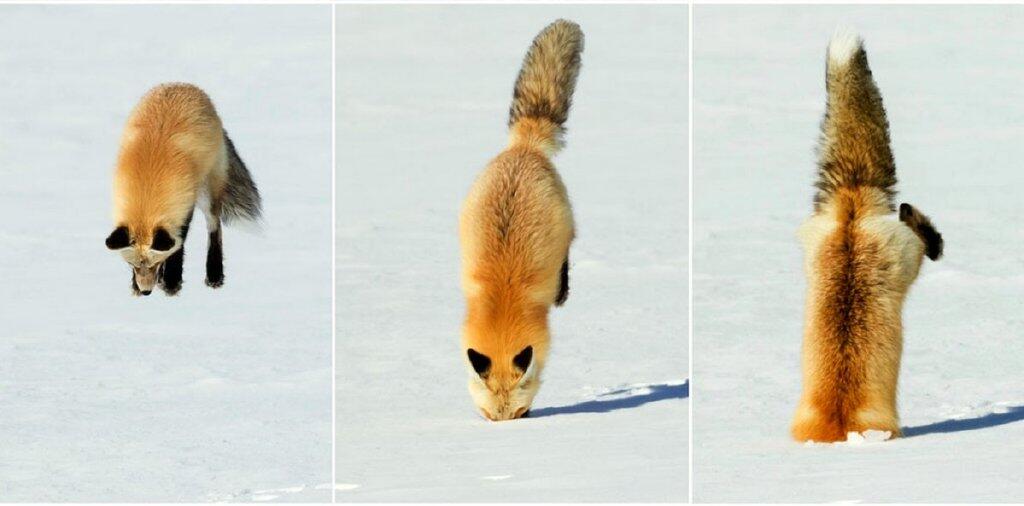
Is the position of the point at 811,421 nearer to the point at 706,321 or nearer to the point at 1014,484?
the point at 1014,484

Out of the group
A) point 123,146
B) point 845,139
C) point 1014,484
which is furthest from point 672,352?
point 123,146

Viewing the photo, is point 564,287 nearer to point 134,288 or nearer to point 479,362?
point 479,362

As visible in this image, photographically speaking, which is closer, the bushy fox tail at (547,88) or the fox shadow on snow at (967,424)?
the fox shadow on snow at (967,424)

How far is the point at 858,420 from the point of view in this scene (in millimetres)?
6820

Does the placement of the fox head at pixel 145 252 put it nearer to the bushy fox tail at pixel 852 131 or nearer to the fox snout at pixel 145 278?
the fox snout at pixel 145 278

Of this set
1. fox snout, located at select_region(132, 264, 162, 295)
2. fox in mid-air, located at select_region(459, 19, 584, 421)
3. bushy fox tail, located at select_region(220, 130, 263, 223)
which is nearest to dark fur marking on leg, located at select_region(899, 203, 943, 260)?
fox in mid-air, located at select_region(459, 19, 584, 421)

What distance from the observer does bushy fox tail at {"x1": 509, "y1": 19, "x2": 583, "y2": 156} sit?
28.0ft

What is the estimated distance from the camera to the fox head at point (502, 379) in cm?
751

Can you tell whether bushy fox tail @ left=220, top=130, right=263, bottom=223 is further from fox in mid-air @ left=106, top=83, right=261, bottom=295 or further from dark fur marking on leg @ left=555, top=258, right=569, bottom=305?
dark fur marking on leg @ left=555, top=258, right=569, bottom=305

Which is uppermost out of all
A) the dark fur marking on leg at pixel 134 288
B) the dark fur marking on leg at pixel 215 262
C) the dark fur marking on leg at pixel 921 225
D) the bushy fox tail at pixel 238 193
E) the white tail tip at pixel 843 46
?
the white tail tip at pixel 843 46

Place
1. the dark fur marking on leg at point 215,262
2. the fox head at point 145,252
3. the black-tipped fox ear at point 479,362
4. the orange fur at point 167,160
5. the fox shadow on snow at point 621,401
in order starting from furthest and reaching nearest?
1. the dark fur marking on leg at point 215,262
2. the orange fur at point 167,160
3. the fox head at point 145,252
4. the fox shadow on snow at point 621,401
5. the black-tipped fox ear at point 479,362

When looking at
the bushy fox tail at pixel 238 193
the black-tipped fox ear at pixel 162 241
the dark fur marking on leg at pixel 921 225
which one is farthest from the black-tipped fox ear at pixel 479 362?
the bushy fox tail at pixel 238 193

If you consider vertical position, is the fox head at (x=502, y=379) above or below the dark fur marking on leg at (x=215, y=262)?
below

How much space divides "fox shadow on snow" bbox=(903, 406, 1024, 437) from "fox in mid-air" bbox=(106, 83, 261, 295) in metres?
3.99
